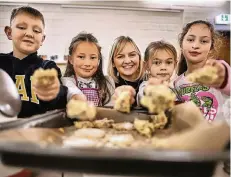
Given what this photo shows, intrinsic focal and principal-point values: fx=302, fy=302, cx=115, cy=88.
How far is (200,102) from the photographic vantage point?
127 cm

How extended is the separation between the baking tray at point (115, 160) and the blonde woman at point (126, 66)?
0.84 metres

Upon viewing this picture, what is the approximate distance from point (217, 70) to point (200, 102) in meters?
0.51

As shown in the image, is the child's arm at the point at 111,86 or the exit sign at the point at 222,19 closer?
the child's arm at the point at 111,86

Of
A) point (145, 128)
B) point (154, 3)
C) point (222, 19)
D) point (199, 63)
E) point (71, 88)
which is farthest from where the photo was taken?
point (154, 3)

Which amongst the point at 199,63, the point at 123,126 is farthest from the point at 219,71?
the point at 199,63

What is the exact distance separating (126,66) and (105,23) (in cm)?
44

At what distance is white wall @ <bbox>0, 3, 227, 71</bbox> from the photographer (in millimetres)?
1668

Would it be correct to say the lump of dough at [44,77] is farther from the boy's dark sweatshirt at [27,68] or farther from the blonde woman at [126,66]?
the blonde woman at [126,66]

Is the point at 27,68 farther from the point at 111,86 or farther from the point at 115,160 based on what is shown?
the point at 115,160

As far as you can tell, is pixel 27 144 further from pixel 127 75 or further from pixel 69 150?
pixel 127 75

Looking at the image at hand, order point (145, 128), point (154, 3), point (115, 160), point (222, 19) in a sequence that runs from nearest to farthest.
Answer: point (115, 160)
point (145, 128)
point (222, 19)
point (154, 3)

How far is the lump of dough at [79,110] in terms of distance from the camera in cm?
84

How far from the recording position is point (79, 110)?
0.84 m

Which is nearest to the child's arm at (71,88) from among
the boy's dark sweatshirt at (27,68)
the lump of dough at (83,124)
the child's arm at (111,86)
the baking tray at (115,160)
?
the boy's dark sweatshirt at (27,68)
